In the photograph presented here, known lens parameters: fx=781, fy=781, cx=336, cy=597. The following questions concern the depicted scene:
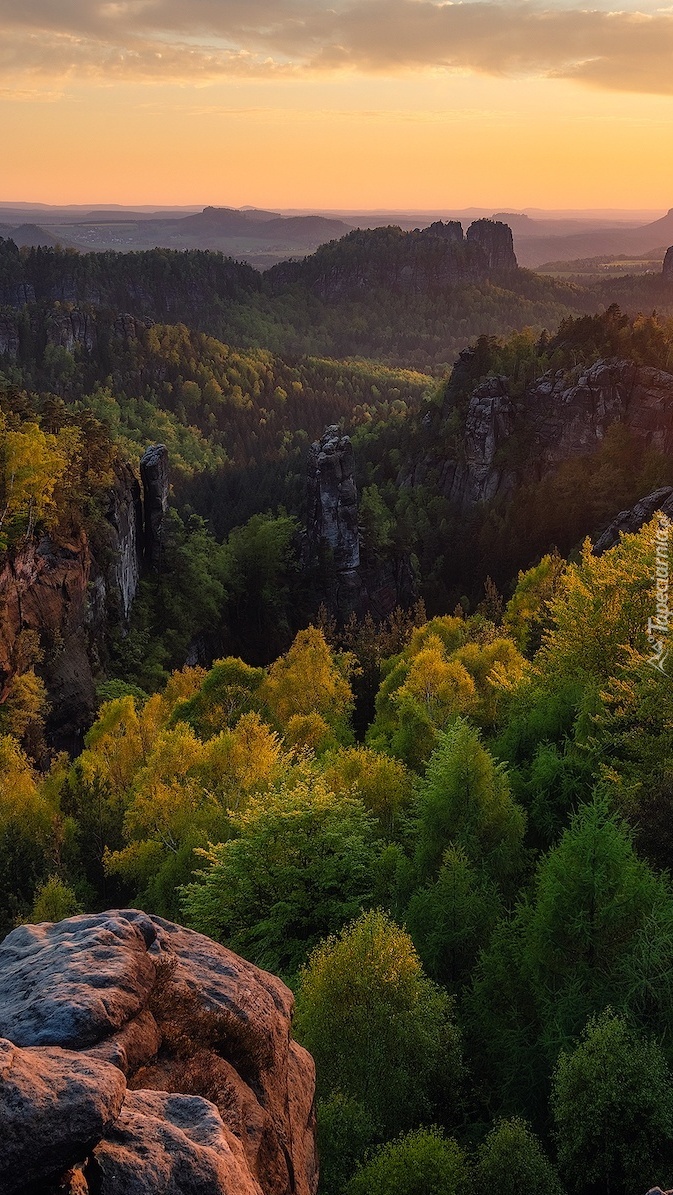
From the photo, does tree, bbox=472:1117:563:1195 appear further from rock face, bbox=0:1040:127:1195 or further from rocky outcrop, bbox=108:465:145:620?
rocky outcrop, bbox=108:465:145:620

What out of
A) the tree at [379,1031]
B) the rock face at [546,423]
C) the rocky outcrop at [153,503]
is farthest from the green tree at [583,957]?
the rock face at [546,423]

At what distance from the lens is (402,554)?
126 meters

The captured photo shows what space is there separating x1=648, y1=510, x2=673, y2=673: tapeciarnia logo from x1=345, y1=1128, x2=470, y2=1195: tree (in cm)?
1913

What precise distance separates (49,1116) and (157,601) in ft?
319

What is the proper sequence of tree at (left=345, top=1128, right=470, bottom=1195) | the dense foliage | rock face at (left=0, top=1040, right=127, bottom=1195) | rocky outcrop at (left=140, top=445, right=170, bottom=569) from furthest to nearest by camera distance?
rocky outcrop at (left=140, top=445, right=170, bottom=569)
the dense foliage
tree at (left=345, top=1128, right=470, bottom=1195)
rock face at (left=0, top=1040, right=127, bottom=1195)

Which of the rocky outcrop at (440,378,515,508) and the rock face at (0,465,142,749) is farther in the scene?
the rocky outcrop at (440,378,515,508)

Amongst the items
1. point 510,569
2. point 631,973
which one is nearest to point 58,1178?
point 631,973

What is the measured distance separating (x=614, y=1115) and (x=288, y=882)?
13.4m

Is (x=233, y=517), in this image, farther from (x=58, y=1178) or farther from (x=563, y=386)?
(x=58, y=1178)

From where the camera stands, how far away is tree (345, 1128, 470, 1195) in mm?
15992

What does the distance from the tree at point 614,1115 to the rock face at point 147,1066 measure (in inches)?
236

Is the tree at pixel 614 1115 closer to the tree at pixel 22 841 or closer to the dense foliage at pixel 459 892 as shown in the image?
the dense foliage at pixel 459 892

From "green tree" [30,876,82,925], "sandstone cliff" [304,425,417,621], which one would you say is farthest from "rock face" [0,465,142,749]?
"sandstone cliff" [304,425,417,621]

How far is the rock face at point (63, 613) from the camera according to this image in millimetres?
66000
